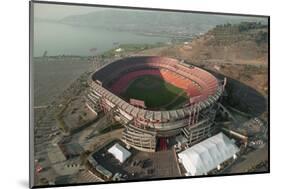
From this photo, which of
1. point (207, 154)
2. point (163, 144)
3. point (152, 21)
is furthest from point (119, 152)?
point (152, 21)

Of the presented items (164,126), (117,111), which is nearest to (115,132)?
(117,111)

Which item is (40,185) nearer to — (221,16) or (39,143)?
(39,143)

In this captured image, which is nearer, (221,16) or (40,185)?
(40,185)

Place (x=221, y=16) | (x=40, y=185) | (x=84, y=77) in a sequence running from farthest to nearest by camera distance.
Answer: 1. (x=221, y=16)
2. (x=84, y=77)
3. (x=40, y=185)

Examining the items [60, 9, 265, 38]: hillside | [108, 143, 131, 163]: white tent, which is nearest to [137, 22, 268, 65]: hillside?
[60, 9, 265, 38]: hillside

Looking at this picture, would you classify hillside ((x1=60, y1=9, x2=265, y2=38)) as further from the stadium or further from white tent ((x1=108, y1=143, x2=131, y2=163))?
white tent ((x1=108, y1=143, x2=131, y2=163))

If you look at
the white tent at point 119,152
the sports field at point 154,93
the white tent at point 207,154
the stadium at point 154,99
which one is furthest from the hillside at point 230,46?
the white tent at point 119,152

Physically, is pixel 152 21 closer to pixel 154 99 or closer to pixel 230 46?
pixel 154 99

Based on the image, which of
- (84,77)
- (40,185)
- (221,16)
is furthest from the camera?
(221,16)
